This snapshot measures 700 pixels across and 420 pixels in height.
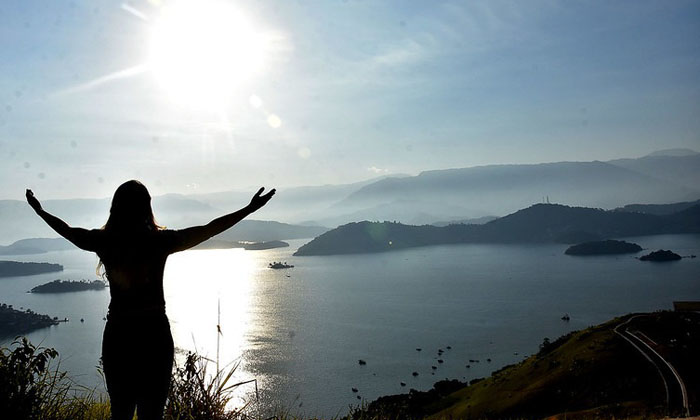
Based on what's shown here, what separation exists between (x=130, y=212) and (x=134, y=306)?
696 millimetres

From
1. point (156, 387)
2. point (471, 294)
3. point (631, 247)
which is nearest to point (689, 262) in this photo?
point (631, 247)

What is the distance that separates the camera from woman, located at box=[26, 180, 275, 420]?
304 centimetres

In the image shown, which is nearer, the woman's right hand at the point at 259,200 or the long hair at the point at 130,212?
the long hair at the point at 130,212

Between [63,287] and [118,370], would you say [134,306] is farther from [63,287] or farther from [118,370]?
[63,287]

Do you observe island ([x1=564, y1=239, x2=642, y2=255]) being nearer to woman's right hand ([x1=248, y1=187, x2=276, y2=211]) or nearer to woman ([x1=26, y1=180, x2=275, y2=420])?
woman's right hand ([x1=248, y1=187, x2=276, y2=211])

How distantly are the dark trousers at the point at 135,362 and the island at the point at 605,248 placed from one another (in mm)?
209190

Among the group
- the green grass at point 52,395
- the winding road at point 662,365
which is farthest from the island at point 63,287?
the green grass at point 52,395

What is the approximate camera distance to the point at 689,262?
444 feet

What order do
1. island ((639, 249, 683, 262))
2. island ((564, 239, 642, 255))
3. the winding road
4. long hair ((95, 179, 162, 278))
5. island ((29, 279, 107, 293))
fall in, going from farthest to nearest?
island ((564, 239, 642, 255))
island ((29, 279, 107, 293))
island ((639, 249, 683, 262))
the winding road
long hair ((95, 179, 162, 278))

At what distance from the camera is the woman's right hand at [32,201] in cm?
344

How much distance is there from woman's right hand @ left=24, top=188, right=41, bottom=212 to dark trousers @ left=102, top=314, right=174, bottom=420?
1.19 meters

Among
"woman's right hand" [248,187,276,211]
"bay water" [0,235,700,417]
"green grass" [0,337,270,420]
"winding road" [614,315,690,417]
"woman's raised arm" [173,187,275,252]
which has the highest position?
"woman's right hand" [248,187,276,211]

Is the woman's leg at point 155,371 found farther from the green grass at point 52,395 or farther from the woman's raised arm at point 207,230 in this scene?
the green grass at point 52,395

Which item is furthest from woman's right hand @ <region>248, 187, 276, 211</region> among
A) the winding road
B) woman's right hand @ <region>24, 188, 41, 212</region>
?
the winding road
